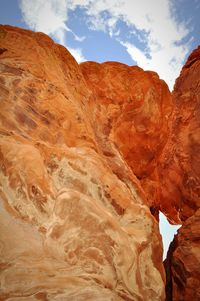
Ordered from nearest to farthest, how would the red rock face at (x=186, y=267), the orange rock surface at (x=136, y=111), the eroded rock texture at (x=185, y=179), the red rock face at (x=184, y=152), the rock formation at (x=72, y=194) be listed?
the rock formation at (x=72, y=194)
the red rock face at (x=186, y=267)
the eroded rock texture at (x=185, y=179)
the red rock face at (x=184, y=152)
the orange rock surface at (x=136, y=111)

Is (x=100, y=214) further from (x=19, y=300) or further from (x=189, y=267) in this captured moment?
(x=189, y=267)

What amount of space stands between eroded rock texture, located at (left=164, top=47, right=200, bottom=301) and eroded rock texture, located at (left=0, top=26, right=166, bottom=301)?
8.10 feet

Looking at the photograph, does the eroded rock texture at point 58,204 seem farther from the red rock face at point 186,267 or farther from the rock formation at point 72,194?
the red rock face at point 186,267

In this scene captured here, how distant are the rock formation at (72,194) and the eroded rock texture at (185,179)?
0.19ft

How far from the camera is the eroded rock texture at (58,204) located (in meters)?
4.89

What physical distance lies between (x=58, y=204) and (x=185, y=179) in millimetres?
8828

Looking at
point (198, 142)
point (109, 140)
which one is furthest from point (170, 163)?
point (109, 140)

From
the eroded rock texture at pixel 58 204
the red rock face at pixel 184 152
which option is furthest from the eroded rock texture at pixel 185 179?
the eroded rock texture at pixel 58 204

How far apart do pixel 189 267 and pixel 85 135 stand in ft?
19.8

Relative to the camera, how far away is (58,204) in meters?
6.00

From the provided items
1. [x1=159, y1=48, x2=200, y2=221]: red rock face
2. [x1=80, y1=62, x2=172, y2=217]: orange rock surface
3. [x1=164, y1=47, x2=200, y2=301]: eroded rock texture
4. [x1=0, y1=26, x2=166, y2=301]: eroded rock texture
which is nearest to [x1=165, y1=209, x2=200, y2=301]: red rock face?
[x1=164, y1=47, x2=200, y2=301]: eroded rock texture

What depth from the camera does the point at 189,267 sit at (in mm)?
8805

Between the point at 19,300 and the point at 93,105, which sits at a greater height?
the point at 93,105

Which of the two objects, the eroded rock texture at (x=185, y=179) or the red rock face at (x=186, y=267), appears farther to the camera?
the eroded rock texture at (x=185, y=179)
